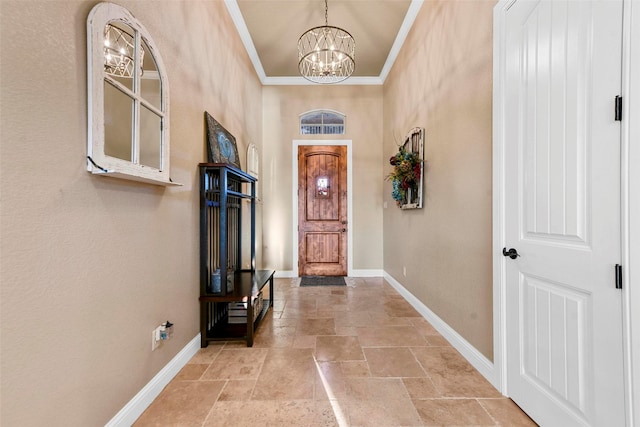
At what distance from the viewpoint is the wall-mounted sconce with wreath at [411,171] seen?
2982 mm

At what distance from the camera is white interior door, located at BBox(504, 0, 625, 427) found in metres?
1.10

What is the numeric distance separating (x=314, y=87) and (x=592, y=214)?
4488mm

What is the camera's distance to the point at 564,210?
1.28 m

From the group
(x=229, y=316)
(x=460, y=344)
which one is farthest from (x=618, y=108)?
(x=229, y=316)

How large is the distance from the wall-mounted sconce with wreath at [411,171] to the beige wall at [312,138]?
1391 mm

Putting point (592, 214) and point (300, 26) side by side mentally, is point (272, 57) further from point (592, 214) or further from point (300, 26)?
point (592, 214)

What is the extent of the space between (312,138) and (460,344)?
381 cm

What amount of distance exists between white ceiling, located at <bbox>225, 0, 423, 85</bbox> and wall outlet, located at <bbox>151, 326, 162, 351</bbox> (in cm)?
327

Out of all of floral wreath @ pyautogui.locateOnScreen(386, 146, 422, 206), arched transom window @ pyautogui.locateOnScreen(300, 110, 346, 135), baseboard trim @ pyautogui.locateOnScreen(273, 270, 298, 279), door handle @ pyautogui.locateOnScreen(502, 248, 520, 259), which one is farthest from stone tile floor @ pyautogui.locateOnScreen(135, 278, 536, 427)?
arched transom window @ pyautogui.locateOnScreen(300, 110, 346, 135)

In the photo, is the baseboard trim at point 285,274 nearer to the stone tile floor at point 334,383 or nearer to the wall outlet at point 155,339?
the stone tile floor at point 334,383

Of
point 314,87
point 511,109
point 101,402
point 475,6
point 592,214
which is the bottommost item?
point 101,402

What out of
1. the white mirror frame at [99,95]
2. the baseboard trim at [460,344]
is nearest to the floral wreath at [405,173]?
the baseboard trim at [460,344]

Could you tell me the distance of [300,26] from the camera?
137 inches

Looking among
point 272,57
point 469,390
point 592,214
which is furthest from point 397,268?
point 272,57
